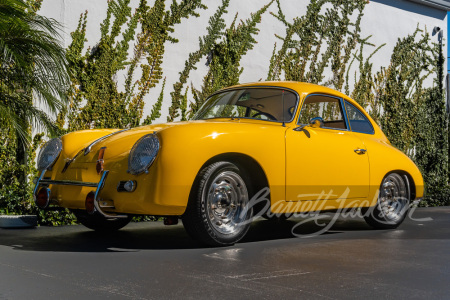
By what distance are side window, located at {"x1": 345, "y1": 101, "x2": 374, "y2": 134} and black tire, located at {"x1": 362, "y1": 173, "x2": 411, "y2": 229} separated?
2.08 ft

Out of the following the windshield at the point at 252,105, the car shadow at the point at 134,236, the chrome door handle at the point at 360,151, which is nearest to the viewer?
the car shadow at the point at 134,236

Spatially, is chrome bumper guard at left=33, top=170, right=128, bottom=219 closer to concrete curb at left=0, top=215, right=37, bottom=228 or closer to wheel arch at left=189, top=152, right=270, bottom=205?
wheel arch at left=189, top=152, right=270, bottom=205

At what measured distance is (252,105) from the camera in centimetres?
647

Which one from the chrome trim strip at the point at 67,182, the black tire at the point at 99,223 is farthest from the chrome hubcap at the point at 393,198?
the chrome trim strip at the point at 67,182

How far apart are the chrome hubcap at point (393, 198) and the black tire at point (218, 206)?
2.32 m

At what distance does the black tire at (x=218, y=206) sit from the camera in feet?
16.0

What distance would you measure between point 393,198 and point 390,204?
0.09m

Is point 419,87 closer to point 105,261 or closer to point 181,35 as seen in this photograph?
point 181,35

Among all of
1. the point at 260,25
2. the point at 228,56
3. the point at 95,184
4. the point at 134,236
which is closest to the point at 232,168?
the point at 95,184

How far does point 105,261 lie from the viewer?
4.35m

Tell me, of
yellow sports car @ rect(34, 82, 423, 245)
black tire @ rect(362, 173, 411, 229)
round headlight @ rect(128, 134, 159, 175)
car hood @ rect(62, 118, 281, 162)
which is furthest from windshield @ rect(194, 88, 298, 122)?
black tire @ rect(362, 173, 411, 229)

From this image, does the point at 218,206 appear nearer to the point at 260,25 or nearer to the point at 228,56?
the point at 228,56

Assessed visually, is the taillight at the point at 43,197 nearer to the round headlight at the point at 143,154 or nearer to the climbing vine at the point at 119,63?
the round headlight at the point at 143,154

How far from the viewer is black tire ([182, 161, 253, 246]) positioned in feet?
16.0
